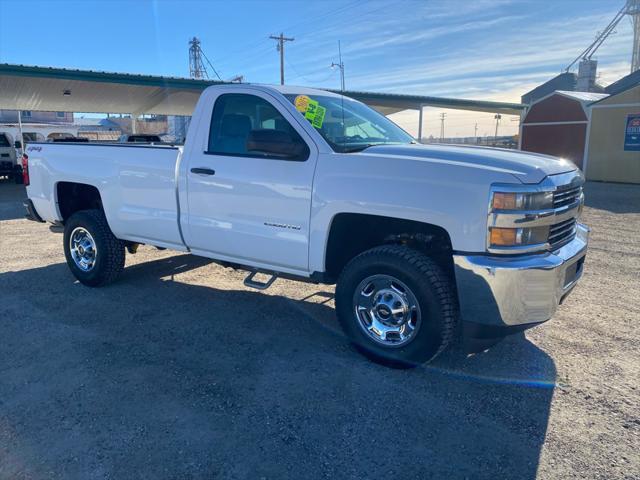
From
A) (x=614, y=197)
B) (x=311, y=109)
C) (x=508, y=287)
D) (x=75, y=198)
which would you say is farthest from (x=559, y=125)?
(x=508, y=287)

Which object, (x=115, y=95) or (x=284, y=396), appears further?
(x=115, y=95)

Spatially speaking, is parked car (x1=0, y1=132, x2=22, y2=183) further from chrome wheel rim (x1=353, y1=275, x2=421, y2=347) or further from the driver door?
chrome wheel rim (x1=353, y1=275, x2=421, y2=347)

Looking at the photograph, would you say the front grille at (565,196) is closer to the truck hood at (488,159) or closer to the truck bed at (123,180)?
the truck hood at (488,159)

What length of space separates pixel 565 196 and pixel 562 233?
0.90 ft

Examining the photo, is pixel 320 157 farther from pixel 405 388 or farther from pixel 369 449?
pixel 369 449

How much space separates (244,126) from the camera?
4453mm

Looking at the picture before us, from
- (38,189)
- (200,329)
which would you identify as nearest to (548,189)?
(200,329)

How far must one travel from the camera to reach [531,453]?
2789 millimetres

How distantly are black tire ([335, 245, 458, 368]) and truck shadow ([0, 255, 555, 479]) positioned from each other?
0.16m

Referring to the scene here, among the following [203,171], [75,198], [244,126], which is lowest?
[75,198]

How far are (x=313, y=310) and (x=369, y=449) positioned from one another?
2331 millimetres

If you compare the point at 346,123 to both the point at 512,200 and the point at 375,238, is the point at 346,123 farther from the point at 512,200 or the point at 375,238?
the point at 512,200

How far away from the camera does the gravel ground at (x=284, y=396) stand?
8.89 feet

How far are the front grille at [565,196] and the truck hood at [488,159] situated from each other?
138mm
